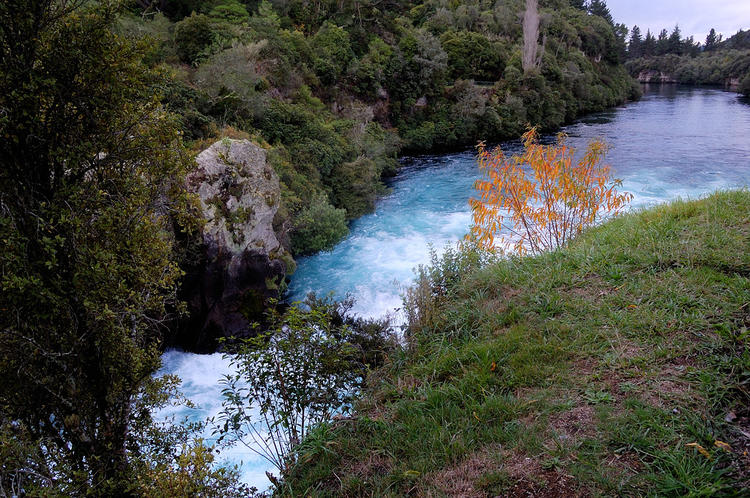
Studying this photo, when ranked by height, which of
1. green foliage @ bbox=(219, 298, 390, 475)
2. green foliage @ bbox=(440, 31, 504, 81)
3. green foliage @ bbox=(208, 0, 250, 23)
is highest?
green foliage @ bbox=(208, 0, 250, 23)

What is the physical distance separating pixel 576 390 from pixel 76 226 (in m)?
4.06

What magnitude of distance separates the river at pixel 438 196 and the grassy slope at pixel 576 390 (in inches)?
136

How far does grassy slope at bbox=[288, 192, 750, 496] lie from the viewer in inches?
100

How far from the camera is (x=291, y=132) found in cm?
1540

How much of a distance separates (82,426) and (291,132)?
12983 millimetres

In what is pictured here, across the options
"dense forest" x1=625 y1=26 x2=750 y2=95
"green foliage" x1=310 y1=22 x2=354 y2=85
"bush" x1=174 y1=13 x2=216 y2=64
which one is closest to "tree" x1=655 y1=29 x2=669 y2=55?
"dense forest" x1=625 y1=26 x2=750 y2=95

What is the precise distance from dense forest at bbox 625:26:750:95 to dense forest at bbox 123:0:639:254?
15691 millimetres

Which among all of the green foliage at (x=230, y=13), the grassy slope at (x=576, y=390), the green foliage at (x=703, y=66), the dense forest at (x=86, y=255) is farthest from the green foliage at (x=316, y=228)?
the green foliage at (x=703, y=66)

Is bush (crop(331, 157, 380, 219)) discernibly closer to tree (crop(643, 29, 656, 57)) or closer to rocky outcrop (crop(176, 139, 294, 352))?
rocky outcrop (crop(176, 139, 294, 352))

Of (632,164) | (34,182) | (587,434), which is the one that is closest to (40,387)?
(34,182)

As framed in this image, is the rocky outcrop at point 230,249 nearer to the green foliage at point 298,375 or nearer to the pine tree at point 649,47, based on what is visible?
the green foliage at point 298,375

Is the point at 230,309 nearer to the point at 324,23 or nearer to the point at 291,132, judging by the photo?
the point at 291,132

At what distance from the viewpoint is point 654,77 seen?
63938 mm

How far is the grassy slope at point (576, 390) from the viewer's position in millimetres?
2541
